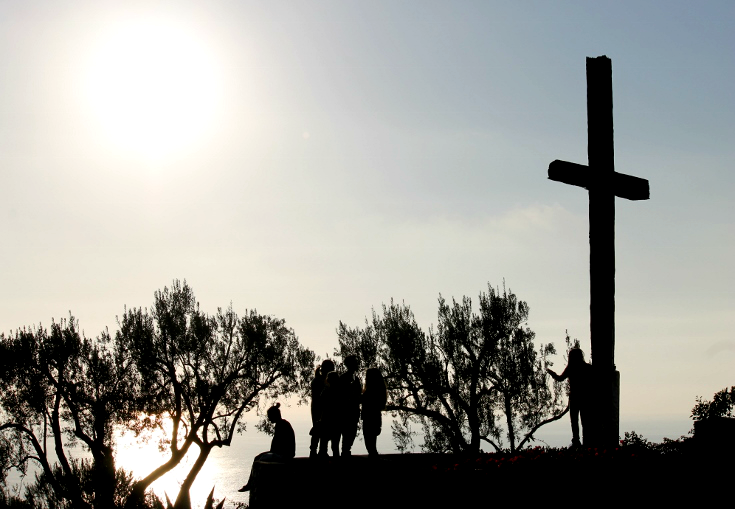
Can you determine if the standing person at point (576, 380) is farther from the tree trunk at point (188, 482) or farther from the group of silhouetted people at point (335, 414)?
the tree trunk at point (188, 482)

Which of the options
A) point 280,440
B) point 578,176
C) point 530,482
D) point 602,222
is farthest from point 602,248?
point 280,440

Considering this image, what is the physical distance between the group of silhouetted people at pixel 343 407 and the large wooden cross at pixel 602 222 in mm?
3642

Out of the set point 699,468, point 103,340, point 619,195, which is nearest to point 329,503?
point 699,468

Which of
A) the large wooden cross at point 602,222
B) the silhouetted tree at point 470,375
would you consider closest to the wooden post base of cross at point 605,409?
the large wooden cross at point 602,222

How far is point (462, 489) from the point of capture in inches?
312

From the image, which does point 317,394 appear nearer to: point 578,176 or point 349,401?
point 349,401

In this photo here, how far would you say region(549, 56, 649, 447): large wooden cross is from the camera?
33.6ft

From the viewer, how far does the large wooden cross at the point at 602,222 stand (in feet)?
33.6

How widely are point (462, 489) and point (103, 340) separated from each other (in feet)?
110

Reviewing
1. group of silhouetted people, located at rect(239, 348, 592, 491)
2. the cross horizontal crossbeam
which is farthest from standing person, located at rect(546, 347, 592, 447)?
the cross horizontal crossbeam

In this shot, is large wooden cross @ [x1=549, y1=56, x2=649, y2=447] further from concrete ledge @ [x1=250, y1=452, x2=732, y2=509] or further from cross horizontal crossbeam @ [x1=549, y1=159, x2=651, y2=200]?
concrete ledge @ [x1=250, y1=452, x2=732, y2=509]

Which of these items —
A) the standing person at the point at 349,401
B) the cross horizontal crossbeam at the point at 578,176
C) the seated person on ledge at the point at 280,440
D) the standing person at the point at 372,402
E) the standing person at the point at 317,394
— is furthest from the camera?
the standing person at the point at 372,402

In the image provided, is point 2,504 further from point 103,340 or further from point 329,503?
point 329,503

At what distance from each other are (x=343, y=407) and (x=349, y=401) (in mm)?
150
